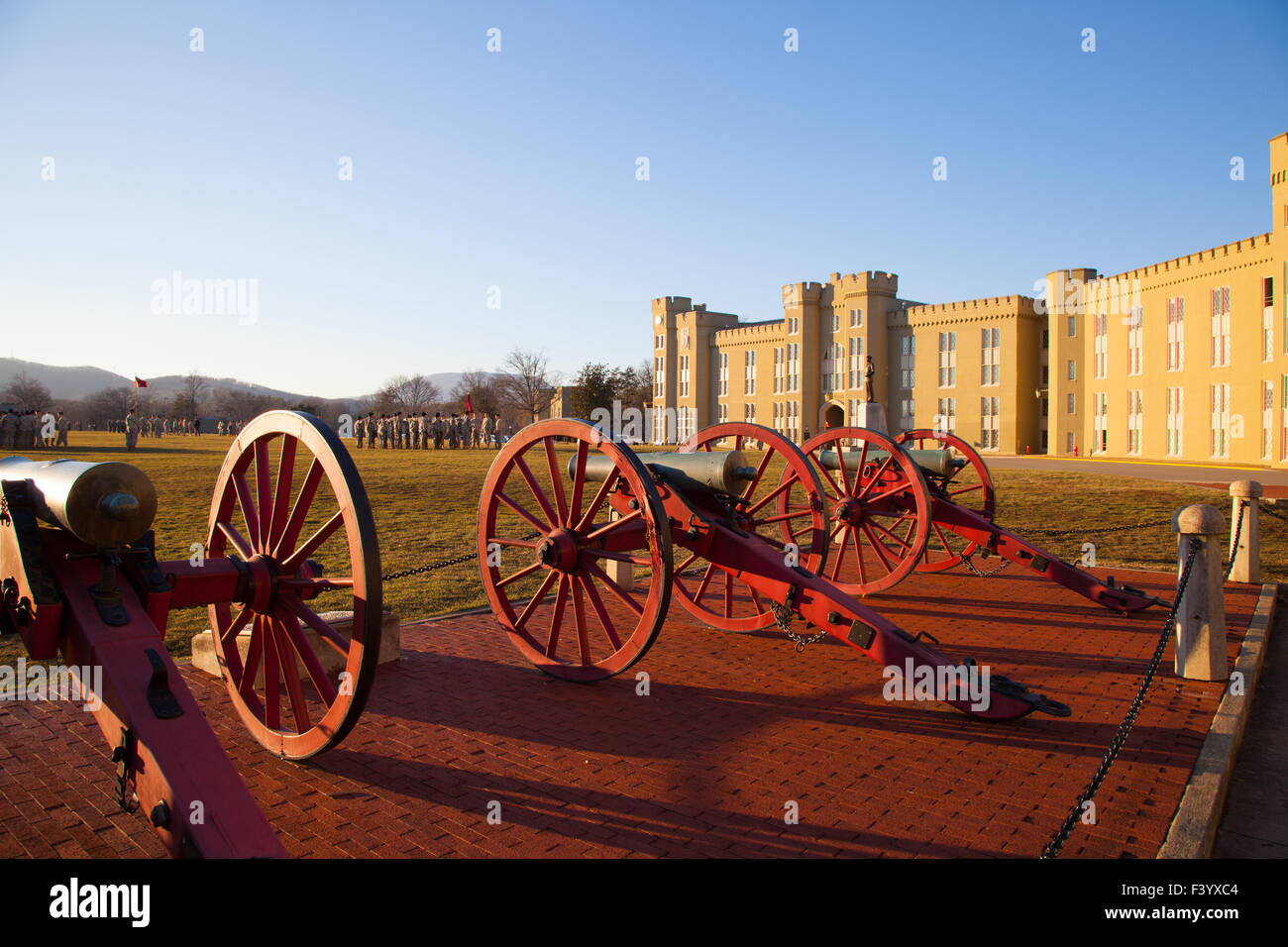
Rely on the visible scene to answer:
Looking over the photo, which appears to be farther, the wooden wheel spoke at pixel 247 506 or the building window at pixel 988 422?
the building window at pixel 988 422

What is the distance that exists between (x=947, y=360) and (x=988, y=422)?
439 cm

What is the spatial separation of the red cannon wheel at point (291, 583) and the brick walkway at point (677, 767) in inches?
11.8

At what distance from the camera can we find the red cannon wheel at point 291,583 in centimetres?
310

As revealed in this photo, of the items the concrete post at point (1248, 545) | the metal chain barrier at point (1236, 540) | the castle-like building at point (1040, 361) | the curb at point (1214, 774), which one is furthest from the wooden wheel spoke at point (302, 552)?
the castle-like building at point (1040, 361)

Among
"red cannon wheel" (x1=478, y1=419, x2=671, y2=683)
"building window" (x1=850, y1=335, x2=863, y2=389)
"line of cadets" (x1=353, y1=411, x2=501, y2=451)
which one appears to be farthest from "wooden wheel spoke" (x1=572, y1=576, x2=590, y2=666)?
"building window" (x1=850, y1=335, x2=863, y2=389)

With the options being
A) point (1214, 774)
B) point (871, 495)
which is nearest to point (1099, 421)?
point (871, 495)

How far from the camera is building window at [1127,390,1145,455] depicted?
37.2m

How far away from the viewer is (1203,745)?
4074mm

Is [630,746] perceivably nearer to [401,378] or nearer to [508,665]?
[508,665]

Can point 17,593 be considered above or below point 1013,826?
above

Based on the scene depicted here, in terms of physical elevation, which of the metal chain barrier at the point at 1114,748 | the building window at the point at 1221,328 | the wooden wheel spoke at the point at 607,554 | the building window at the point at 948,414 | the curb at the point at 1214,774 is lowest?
the curb at the point at 1214,774

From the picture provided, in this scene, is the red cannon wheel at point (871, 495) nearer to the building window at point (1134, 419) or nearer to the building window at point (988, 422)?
the building window at point (1134, 419)
